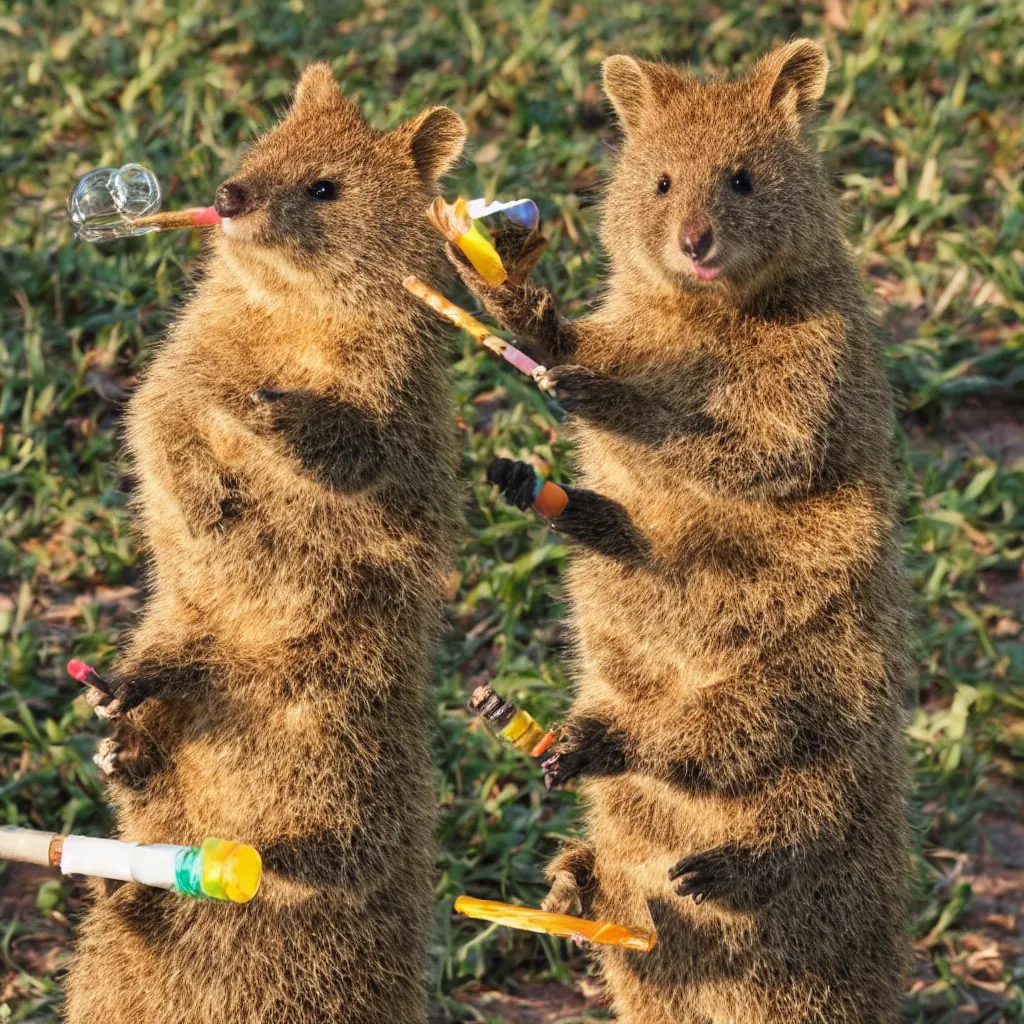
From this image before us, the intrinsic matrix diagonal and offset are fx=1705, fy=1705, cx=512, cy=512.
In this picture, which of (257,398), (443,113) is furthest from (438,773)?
(443,113)

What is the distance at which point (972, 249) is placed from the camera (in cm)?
899

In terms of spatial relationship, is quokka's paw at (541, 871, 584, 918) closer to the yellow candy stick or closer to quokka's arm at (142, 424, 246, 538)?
quokka's arm at (142, 424, 246, 538)

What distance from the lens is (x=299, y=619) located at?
240 inches

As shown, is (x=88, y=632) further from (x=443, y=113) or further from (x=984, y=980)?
(x=984, y=980)

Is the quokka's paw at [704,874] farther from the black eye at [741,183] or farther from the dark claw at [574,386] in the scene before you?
the black eye at [741,183]

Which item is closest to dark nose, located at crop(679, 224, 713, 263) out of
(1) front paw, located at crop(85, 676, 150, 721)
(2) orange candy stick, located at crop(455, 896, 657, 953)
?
(2) orange candy stick, located at crop(455, 896, 657, 953)

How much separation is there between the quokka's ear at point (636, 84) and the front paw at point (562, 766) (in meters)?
2.31

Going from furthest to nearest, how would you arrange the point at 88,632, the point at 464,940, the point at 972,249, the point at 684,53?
1. the point at 684,53
2. the point at 972,249
3. the point at 88,632
4. the point at 464,940

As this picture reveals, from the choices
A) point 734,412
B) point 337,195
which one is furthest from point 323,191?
point 734,412

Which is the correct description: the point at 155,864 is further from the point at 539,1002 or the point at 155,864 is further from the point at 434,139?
the point at 434,139

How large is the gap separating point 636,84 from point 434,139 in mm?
781

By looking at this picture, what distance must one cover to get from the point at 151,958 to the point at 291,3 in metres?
6.30

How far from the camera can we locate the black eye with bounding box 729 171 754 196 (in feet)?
19.3

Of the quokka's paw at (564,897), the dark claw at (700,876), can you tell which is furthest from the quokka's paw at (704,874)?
the quokka's paw at (564,897)
